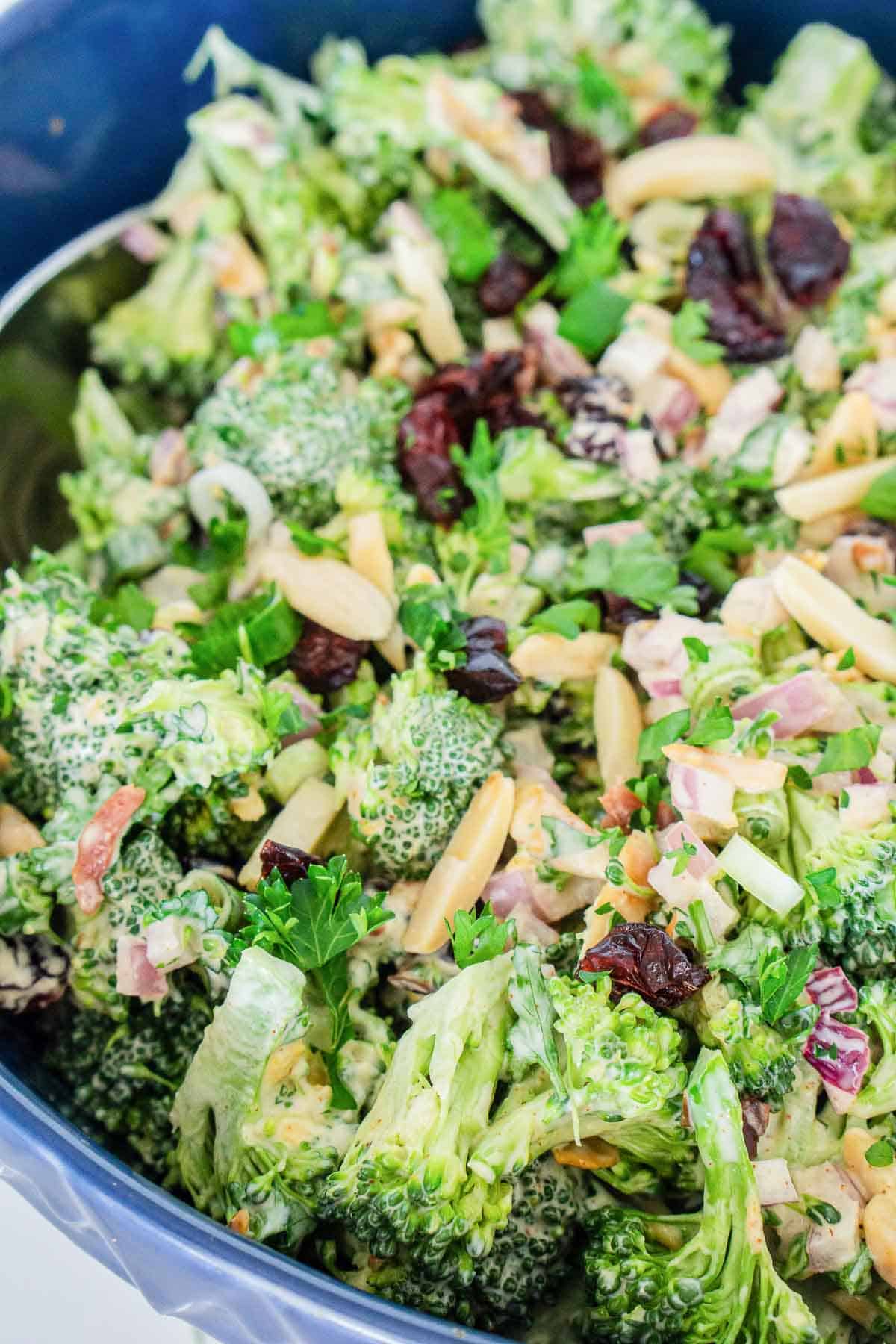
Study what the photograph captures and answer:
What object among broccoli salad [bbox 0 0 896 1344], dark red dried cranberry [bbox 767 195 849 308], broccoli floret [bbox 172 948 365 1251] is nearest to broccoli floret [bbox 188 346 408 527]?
broccoli salad [bbox 0 0 896 1344]

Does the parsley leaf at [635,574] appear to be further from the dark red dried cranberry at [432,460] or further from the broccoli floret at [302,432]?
the broccoli floret at [302,432]

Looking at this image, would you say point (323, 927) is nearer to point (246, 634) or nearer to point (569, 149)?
point (246, 634)

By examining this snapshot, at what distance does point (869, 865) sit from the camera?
5.01ft

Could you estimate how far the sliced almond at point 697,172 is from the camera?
2406 millimetres

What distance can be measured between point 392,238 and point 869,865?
60.1 inches

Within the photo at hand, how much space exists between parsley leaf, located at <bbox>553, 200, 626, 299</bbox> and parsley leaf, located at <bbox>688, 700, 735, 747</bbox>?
1.07m

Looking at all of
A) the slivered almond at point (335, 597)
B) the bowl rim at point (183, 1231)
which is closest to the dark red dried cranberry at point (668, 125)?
the slivered almond at point (335, 597)

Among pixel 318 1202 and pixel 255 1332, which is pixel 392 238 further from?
pixel 255 1332

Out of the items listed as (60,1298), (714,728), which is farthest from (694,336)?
(60,1298)

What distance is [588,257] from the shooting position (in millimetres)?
2361

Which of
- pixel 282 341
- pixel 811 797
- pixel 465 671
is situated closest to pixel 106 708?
pixel 465 671

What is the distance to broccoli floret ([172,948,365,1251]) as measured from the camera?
4.69 ft

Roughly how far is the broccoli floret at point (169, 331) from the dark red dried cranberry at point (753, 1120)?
5.51 feet

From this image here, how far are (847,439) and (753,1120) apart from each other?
1.20 meters
